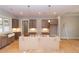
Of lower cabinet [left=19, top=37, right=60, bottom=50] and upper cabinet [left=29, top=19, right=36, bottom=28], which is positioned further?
upper cabinet [left=29, top=19, right=36, bottom=28]

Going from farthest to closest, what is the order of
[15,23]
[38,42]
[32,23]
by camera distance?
[32,23], [15,23], [38,42]

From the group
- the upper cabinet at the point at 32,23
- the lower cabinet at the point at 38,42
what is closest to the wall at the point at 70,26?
the upper cabinet at the point at 32,23

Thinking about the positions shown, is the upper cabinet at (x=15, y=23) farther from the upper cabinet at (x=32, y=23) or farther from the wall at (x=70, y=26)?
the wall at (x=70, y=26)

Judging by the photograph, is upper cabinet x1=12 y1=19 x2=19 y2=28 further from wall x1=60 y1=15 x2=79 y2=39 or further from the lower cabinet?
wall x1=60 y1=15 x2=79 y2=39

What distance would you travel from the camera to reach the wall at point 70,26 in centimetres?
1003

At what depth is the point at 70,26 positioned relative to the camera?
10.3 meters

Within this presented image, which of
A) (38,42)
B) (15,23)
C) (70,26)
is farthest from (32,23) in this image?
(70,26)

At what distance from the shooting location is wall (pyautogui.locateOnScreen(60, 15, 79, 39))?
10.0 m

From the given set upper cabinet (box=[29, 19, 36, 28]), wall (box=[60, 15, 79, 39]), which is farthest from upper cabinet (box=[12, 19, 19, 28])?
wall (box=[60, 15, 79, 39])

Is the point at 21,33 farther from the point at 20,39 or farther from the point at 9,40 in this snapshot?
the point at 9,40

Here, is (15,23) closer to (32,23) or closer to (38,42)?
(32,23)
